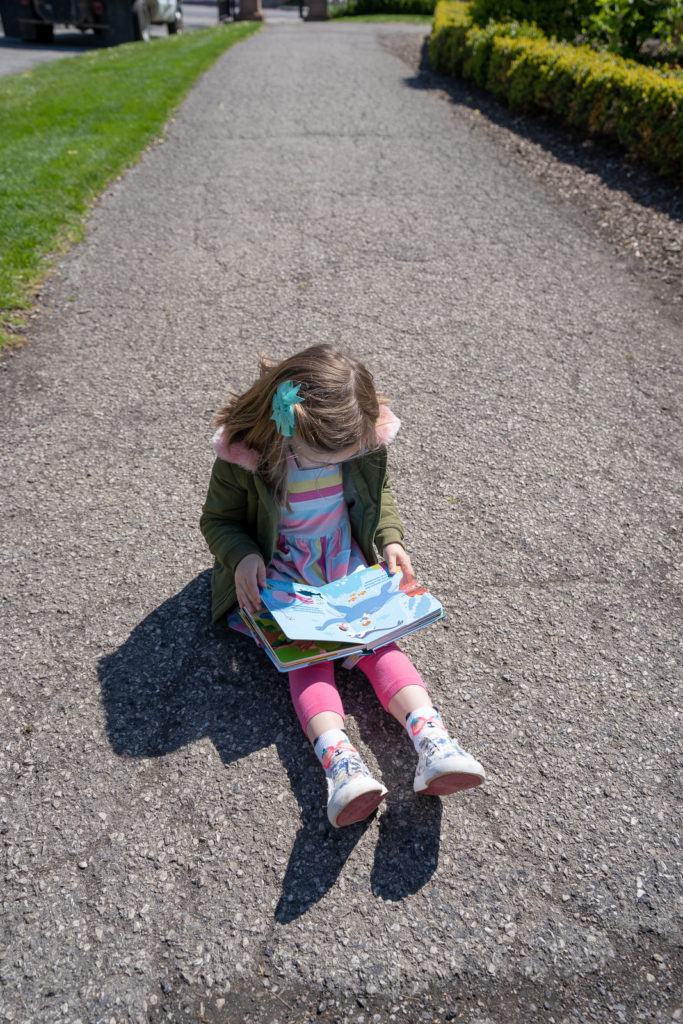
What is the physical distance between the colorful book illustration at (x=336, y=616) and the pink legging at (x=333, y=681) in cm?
6

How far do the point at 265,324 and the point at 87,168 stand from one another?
334 centimetres

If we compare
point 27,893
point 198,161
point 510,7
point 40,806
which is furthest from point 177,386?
point 510,7

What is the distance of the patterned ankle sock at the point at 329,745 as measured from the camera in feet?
7.07

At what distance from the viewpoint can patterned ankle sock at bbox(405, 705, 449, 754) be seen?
2.21 metres

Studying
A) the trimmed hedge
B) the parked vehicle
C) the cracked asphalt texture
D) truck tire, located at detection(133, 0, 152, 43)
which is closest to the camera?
the cracked asphalt texture

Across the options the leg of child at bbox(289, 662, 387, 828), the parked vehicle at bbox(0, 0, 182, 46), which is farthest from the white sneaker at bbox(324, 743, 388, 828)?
the parked vehicle at bbox(0, 0, 182, 46)

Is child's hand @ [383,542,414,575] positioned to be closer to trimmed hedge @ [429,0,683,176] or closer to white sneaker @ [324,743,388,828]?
white sneaker @ [324,743,388,828]

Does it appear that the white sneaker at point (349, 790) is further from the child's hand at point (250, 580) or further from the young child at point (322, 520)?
the child's hand at point (250, 580)

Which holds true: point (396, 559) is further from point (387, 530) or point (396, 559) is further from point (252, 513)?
point (252, 513)

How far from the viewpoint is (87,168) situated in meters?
6.66

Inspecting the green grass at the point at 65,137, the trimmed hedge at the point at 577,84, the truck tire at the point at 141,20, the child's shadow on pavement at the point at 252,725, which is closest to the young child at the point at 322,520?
the child's shadow on pavement at the point at 252,725

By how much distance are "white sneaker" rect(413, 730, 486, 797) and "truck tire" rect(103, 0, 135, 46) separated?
17.3 metres

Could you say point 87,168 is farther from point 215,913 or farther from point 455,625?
point 215,913

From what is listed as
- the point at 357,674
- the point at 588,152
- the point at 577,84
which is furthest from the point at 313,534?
the point at 577,84
